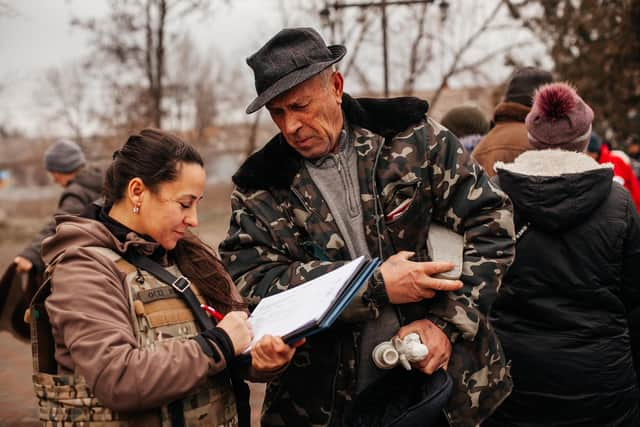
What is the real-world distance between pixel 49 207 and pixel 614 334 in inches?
1322

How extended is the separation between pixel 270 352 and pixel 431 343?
610 millimetres

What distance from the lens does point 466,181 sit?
242 cm

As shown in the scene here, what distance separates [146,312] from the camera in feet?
6.90

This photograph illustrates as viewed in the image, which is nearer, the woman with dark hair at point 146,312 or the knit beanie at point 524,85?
the woman with dark hair at point 146,312

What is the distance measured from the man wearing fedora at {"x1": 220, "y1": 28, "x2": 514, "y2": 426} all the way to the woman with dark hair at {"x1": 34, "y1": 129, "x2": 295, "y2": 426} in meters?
0.21

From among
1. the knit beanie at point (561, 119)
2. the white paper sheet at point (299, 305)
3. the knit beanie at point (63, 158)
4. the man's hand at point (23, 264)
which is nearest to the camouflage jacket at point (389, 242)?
the white paper sheet at point (299, 305)

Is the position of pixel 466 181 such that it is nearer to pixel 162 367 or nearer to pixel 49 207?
pixel 162 367

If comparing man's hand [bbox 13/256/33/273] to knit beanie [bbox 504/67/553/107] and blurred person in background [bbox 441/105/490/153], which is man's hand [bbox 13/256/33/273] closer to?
blurred person in background [bbox 441/105/490/153]

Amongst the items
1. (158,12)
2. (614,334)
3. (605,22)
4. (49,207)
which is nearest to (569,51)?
(605,22)

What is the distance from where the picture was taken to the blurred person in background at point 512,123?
4145 mm

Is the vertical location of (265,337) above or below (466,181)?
below

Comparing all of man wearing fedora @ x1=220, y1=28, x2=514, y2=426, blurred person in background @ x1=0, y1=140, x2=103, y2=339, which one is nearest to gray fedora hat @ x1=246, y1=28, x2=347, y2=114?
man wearing fedora @ x1=220, y1=28, x2=514, y2=426

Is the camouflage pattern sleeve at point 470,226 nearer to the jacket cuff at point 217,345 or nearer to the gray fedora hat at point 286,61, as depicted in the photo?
the gray fedora hat at point 286,61

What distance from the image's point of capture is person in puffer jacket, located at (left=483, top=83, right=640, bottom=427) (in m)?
2.91
